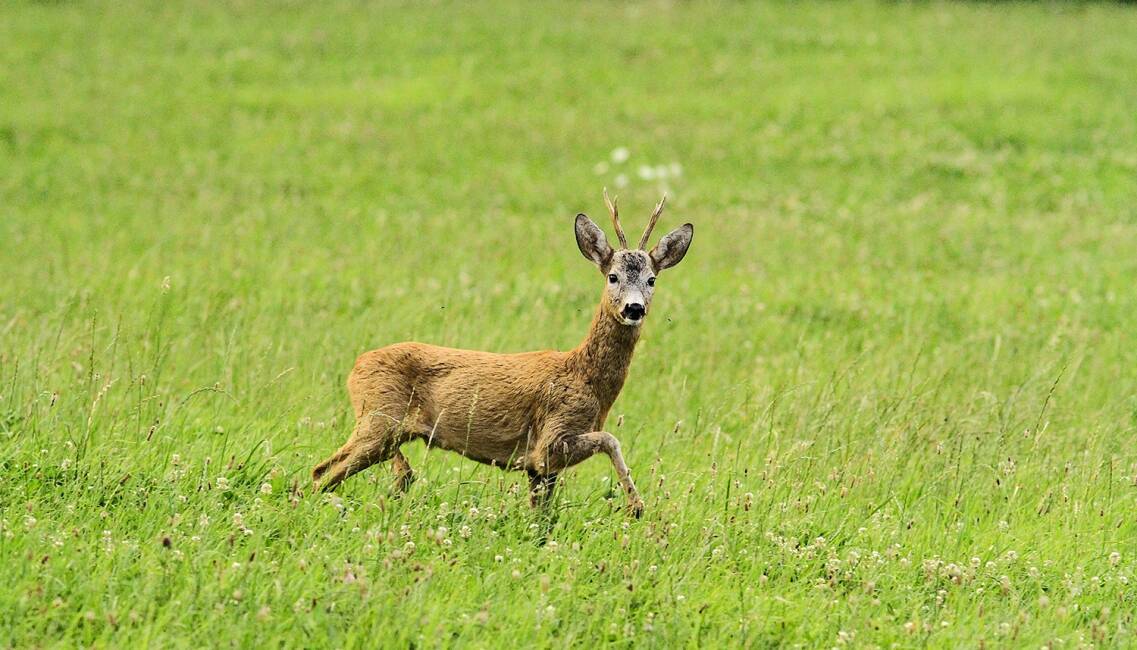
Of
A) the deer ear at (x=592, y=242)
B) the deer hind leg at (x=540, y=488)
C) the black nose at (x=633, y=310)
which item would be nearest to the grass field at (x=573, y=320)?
the deer hind leg at (x=540, y=488)

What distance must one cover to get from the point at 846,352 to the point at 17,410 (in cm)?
593

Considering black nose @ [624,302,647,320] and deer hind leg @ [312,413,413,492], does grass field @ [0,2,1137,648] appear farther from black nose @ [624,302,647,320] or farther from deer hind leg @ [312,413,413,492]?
black nose @ [624,302,647,320]

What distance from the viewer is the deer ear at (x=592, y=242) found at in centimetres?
613

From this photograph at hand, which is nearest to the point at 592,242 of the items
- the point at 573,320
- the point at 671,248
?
the point at 671,248

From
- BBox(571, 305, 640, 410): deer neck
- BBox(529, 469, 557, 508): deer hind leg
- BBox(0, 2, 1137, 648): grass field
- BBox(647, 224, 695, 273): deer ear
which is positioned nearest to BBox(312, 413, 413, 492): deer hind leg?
BBox(0, 2, 1137, 648): grass field

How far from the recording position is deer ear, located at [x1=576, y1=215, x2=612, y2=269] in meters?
6.13

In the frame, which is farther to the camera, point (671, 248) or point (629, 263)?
point (671, 248)

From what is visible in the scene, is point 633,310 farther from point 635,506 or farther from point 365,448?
point 365,448

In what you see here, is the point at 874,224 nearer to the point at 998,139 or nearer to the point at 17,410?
the point at 998,139

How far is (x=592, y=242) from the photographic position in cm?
618

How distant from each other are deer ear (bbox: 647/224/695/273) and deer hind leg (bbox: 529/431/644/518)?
84 cm

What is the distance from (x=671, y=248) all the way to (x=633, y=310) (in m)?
0.58

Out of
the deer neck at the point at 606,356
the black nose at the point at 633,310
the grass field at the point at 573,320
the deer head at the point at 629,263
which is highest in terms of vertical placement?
the deer head at the point at 629,263

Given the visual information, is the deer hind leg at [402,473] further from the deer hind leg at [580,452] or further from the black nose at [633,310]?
the black nose at [633,310]
